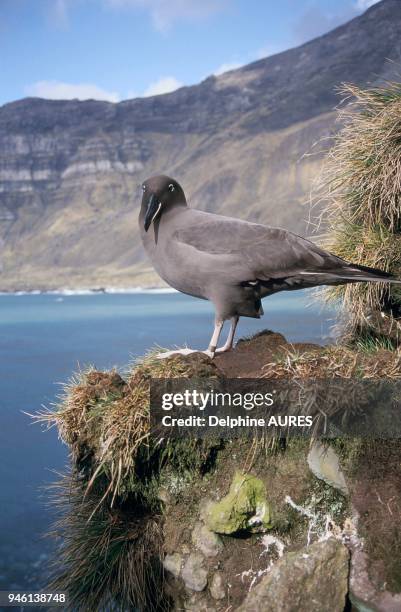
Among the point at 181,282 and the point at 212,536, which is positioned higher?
the point at 181,282

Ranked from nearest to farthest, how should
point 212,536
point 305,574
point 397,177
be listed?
point 305,574 < point 212,536 < point 397,177

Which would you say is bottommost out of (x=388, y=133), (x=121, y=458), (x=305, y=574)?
(x=305, y=574)

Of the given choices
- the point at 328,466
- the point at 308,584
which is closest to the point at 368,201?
the point at 328,466

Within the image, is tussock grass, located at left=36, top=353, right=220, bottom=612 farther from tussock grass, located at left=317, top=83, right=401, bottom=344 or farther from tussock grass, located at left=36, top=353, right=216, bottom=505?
tussock grass, located at left=317, top=83, right=401, bottom=344

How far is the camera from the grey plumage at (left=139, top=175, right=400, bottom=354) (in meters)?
6.75

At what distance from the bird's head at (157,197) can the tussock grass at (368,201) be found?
3250 millimetres

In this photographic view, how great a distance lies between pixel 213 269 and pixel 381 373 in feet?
6.02

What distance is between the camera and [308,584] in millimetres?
5742

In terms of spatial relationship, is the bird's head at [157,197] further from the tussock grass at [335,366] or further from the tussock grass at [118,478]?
the tussock grass at [335,366]

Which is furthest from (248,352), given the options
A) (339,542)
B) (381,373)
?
(339,542)

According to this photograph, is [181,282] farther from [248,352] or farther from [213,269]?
[248,352]

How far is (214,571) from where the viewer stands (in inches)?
242

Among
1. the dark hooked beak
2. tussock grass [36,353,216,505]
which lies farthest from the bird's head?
tussock grass [36,353,216,505]

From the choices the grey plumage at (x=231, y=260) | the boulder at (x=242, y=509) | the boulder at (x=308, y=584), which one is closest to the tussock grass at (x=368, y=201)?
the grey plumage at (x=231, y=260)
